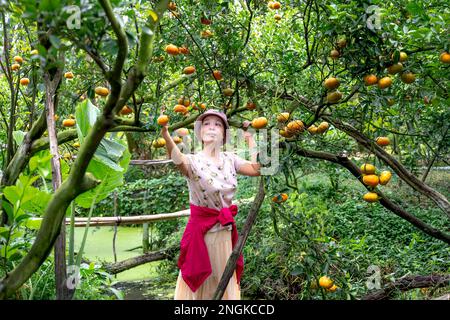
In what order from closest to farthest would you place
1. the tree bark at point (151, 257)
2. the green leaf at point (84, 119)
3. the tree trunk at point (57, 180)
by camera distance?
the tree trunk at point (57, 180)
the green leaf at point (84, 119)
the tree bark at point (151, 257)

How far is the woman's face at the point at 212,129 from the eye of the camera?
2396mm

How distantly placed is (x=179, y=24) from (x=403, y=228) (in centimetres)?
406

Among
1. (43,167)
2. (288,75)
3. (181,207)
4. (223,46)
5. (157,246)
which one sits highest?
(223,46)

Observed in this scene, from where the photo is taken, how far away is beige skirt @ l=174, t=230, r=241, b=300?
7.76 ft

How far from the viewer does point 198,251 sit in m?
2.32

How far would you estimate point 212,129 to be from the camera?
2398 millimetres

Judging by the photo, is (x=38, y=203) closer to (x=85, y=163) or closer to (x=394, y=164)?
(x=85, y=163)

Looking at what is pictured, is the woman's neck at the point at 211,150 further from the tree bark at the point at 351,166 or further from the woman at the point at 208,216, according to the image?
the tree bark at the point at 351,166

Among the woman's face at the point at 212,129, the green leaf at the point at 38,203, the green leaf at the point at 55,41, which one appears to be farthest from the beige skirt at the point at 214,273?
the green leaf at the point at 55,41

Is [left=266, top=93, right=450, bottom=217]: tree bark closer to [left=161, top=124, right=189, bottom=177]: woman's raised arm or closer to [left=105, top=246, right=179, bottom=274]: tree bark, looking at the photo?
[left=161, top=124, right=189, bottom=177]: woman's raised arm

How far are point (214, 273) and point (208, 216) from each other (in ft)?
0.90
